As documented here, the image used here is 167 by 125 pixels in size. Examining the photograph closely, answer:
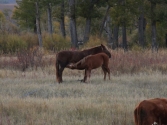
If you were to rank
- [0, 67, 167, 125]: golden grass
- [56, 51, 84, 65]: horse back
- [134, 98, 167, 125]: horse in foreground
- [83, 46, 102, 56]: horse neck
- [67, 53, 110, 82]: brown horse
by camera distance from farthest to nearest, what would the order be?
[83, 46, 102, 56]: horse neck
[56, 51, 84, 65]: horse back
[67, 53, 110, 82]: brown horse
[0, 67, 167, 125]: golden grass
[134, 98, 167, 125]: horse in foreground

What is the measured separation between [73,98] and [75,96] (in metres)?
0.65

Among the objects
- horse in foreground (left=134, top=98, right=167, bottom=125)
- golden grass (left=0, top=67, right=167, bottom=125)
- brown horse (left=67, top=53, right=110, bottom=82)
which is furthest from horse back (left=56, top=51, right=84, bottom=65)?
horse in foreground (left=134, top=98, right=167, bottom=125)

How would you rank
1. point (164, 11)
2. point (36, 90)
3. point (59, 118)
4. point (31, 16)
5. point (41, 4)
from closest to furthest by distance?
point (59, 118), point (36, 90), point (164, 11), point (41, 4), point (31, 16)

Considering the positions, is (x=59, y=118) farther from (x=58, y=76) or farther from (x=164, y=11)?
(x=164, y=11)

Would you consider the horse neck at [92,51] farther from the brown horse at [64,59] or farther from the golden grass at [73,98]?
the golden grass at [73,98]

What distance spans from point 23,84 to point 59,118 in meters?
4.76

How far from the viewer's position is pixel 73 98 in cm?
948

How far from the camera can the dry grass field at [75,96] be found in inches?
302

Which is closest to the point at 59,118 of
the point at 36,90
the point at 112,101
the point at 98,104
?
the point at 98,104

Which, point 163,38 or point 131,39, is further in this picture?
point 131,39

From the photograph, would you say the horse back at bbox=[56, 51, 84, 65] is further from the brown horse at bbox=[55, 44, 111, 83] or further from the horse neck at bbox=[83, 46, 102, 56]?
the horse neck at bbox=[83, 46, 102, 56]

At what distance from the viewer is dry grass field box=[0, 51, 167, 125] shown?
7672 mm

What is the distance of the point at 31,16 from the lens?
128 ft

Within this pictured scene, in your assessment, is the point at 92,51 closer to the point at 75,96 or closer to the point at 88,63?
the point at 88,63
